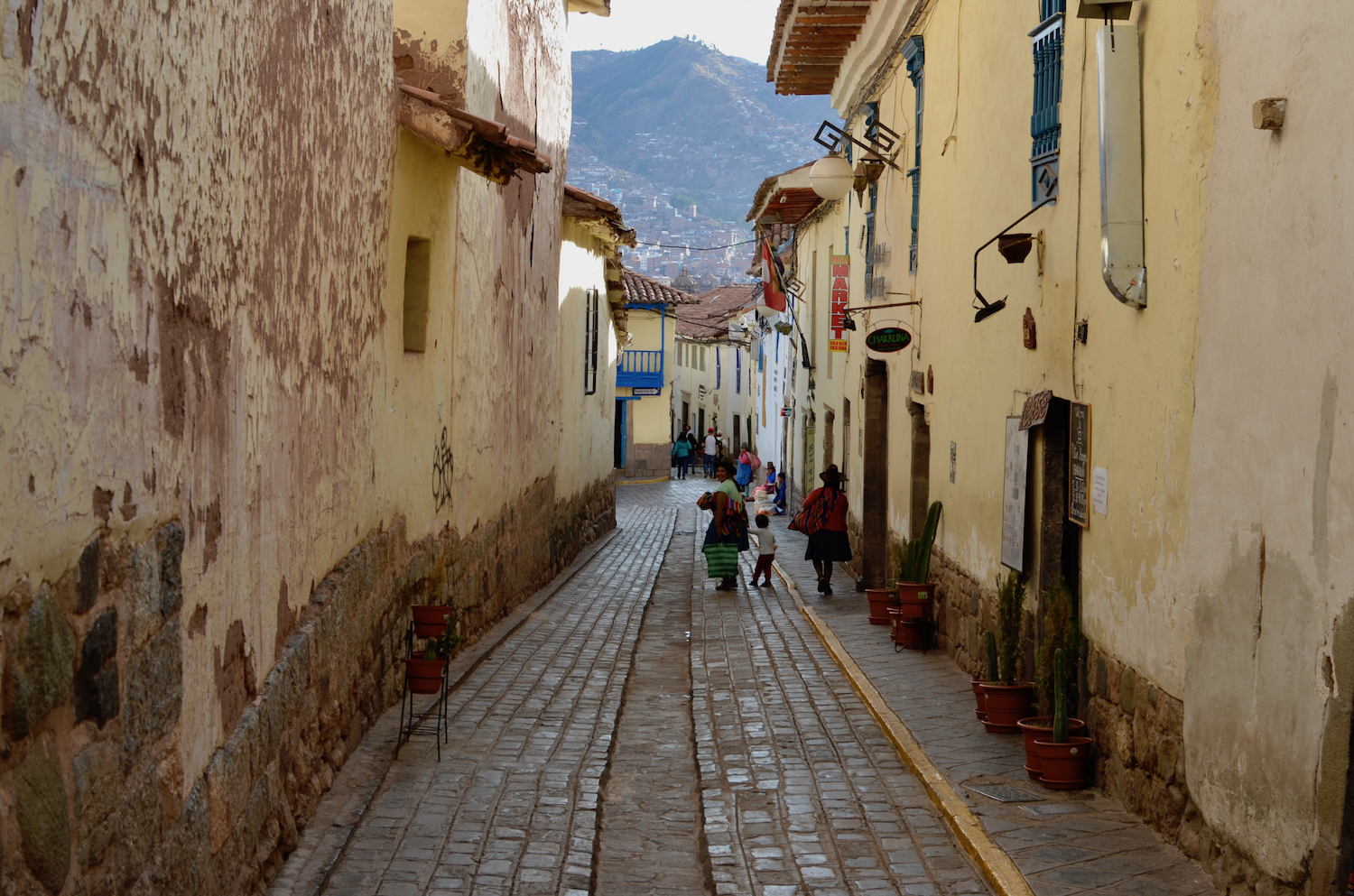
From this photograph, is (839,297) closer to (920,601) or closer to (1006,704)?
(920,601)

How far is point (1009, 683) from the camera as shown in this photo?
25.7ft

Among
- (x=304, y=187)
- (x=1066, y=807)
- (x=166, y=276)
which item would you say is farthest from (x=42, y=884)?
(x=1066, y=807)

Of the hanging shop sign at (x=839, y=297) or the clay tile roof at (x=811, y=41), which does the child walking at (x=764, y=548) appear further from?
the clay tile roof at (x=811, y=41)

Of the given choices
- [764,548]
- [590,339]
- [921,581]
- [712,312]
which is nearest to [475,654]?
[921,581]

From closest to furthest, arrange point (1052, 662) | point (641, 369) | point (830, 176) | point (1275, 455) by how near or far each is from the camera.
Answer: point (1275, 455) → point (1052, 662) → point (830, 176) → point (641, 369)

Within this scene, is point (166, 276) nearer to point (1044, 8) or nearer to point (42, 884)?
point (42, 884)

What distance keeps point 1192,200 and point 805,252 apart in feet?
60.8

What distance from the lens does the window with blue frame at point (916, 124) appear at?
40.5 feet

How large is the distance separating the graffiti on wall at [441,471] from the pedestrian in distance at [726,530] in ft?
18.4

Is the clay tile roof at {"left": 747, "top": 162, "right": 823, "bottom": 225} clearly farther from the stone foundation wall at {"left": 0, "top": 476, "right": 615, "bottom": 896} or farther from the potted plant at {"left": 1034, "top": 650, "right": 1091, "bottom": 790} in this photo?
the stone foundation wall at {"left": 0, "top": 476, "right": 615, "bottom": 896}

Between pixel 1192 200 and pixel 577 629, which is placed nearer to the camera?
pixel 1192 200

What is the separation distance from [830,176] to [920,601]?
5.28 m

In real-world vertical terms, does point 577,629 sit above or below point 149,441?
below

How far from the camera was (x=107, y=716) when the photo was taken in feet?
11.5
